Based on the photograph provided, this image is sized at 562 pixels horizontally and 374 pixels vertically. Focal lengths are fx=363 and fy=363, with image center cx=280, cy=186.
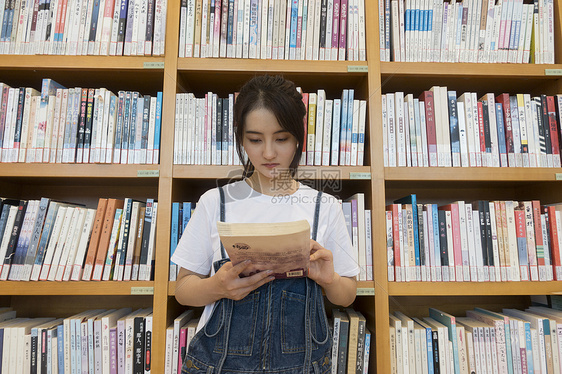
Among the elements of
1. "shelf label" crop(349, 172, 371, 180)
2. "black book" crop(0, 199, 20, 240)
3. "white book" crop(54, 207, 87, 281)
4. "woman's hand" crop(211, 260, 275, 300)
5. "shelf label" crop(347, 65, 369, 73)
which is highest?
"shelf label" crop(347, 65, 369, 73)

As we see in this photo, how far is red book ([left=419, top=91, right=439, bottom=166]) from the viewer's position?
4.61ft

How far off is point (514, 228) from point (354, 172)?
2.11 ft

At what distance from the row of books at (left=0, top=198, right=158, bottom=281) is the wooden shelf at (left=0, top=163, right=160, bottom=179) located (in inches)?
4.1

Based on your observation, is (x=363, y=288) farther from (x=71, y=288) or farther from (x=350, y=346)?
(x=71, y=288)

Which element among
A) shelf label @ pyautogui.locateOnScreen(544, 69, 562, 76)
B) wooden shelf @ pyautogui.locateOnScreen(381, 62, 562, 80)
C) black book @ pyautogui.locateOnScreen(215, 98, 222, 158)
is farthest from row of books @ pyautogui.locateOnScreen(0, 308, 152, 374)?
shelf label @ pyautogui.locateOnScreen(544, 69, 562, 76)

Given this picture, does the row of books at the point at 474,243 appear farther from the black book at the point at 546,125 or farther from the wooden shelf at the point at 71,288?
the wooden shelf at the point at 71,288

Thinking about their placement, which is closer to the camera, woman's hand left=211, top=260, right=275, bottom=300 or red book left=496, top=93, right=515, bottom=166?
woman's hand left=211, top=260, right=275, bottom=300

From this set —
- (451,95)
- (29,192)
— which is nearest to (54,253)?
(29,192)

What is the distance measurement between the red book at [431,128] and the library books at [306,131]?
0.25 m

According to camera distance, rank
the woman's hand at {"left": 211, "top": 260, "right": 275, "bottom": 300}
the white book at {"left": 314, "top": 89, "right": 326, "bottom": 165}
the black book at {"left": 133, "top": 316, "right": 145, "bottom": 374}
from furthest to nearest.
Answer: the white book at {"left": 314, "top": 89, "right": 326, "bottom": 165} → the black book at {"left": 133, "top": 316, "right": 145, "bottom": 374} → the woman's hand at {"left": 211, "top": 260, "right": 275, "bottom": 300}

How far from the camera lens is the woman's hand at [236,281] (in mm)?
884

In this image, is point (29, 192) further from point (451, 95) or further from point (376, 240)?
point (451, 95)

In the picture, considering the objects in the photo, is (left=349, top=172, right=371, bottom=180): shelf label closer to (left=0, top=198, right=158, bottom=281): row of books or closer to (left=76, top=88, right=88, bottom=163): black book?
(left=0, top=198, right=158, bottom=281): row of books

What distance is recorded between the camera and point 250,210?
1067 mm
